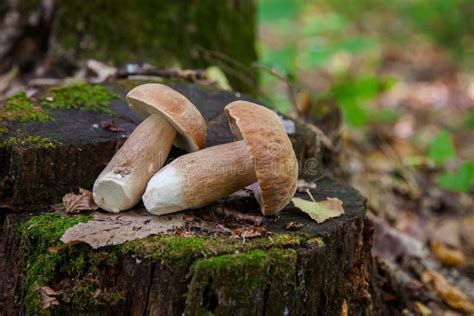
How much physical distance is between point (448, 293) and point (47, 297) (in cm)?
289

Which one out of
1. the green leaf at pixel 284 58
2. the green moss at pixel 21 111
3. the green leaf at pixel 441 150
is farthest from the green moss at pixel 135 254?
the green leaf at pixel 284 58

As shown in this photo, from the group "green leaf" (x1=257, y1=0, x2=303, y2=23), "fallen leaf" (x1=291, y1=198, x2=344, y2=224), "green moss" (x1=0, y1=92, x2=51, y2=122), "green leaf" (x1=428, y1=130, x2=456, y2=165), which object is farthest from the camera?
"green leaf" (x1=257, y1=0, x2=303, y2=23)

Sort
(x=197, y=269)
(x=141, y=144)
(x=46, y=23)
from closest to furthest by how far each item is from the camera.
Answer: (x=197, y=269), (x=141, y=144), (x=46, y=23)

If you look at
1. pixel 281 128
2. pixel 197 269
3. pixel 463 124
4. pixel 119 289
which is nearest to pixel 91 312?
pixel 119 289

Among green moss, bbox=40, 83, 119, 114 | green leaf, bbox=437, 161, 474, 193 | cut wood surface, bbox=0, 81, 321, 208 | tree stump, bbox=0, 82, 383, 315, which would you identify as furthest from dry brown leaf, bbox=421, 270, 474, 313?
green moss, bbox=40, 83, 119, 114

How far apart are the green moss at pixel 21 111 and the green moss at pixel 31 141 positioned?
27 centimetres

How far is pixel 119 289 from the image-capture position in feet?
7.92

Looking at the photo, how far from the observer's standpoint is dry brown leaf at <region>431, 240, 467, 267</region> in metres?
4.81

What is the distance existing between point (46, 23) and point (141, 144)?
269cm

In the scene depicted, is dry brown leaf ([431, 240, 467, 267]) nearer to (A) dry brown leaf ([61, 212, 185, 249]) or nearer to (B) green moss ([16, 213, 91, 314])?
(A) dry brown leaf ([61, 212, 185, 249])

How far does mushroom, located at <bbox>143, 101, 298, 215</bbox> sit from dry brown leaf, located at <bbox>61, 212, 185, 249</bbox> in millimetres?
66

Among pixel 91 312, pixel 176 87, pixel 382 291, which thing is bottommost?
pixel 382 291

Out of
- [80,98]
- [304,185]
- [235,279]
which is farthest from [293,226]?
[80,98]

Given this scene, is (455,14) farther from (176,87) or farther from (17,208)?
(17,208)
